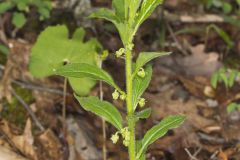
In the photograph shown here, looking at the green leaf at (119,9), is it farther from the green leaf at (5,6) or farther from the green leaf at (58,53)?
the green leaf at (5,6)

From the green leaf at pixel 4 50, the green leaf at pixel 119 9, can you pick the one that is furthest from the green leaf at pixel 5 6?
the green leaf at pixel 119 9

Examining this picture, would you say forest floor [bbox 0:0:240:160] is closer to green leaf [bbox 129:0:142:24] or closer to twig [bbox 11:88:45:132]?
twig [bbox 11:88:45:132]

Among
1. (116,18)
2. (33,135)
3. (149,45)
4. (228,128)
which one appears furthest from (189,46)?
(116,18)

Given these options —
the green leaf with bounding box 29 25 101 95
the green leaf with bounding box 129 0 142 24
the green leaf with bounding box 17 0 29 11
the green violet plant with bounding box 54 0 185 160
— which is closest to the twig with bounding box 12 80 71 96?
the green leaf with bounding box 29 25 101 95

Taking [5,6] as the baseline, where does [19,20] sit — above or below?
below

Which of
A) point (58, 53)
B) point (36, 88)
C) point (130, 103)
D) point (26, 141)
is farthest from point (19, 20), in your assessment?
point (130, 103)

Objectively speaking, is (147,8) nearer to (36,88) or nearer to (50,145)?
(50,145)
